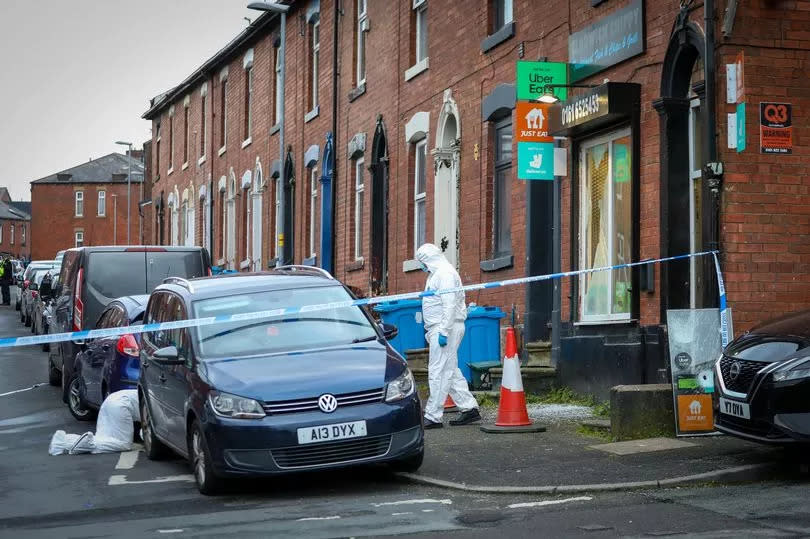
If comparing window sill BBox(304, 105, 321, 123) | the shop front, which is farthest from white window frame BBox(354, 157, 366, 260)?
the shop front

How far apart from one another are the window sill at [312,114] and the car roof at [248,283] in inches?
641

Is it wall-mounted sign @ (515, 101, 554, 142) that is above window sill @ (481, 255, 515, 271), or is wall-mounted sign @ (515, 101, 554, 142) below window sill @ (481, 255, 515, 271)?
above

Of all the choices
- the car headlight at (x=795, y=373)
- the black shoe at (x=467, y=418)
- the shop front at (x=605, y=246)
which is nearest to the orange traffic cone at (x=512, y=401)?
the black shoe at (x=467, y=418)

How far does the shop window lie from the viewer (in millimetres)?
18078

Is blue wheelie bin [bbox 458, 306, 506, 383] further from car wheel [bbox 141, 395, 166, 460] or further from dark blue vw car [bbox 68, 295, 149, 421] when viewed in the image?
car wheel [bbox 141, 395, 166, 460]

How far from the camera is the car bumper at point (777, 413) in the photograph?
905 centimetres

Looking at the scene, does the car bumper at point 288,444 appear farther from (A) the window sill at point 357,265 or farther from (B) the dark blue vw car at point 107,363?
(A) the window sill at point 357,265

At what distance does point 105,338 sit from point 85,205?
317 ft

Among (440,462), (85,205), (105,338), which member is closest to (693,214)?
(440,462)

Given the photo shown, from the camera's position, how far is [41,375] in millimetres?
23375

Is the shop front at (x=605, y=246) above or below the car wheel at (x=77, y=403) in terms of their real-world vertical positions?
above

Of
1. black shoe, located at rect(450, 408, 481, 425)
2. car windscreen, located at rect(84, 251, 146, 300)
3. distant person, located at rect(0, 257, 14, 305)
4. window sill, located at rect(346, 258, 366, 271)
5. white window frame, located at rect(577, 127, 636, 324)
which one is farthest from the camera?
distant person, located at rect(0, 257, 14, 305)

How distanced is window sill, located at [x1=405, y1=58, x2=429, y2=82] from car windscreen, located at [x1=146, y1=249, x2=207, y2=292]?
16.7ft

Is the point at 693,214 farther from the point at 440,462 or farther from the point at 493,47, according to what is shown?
the point at 493,47
